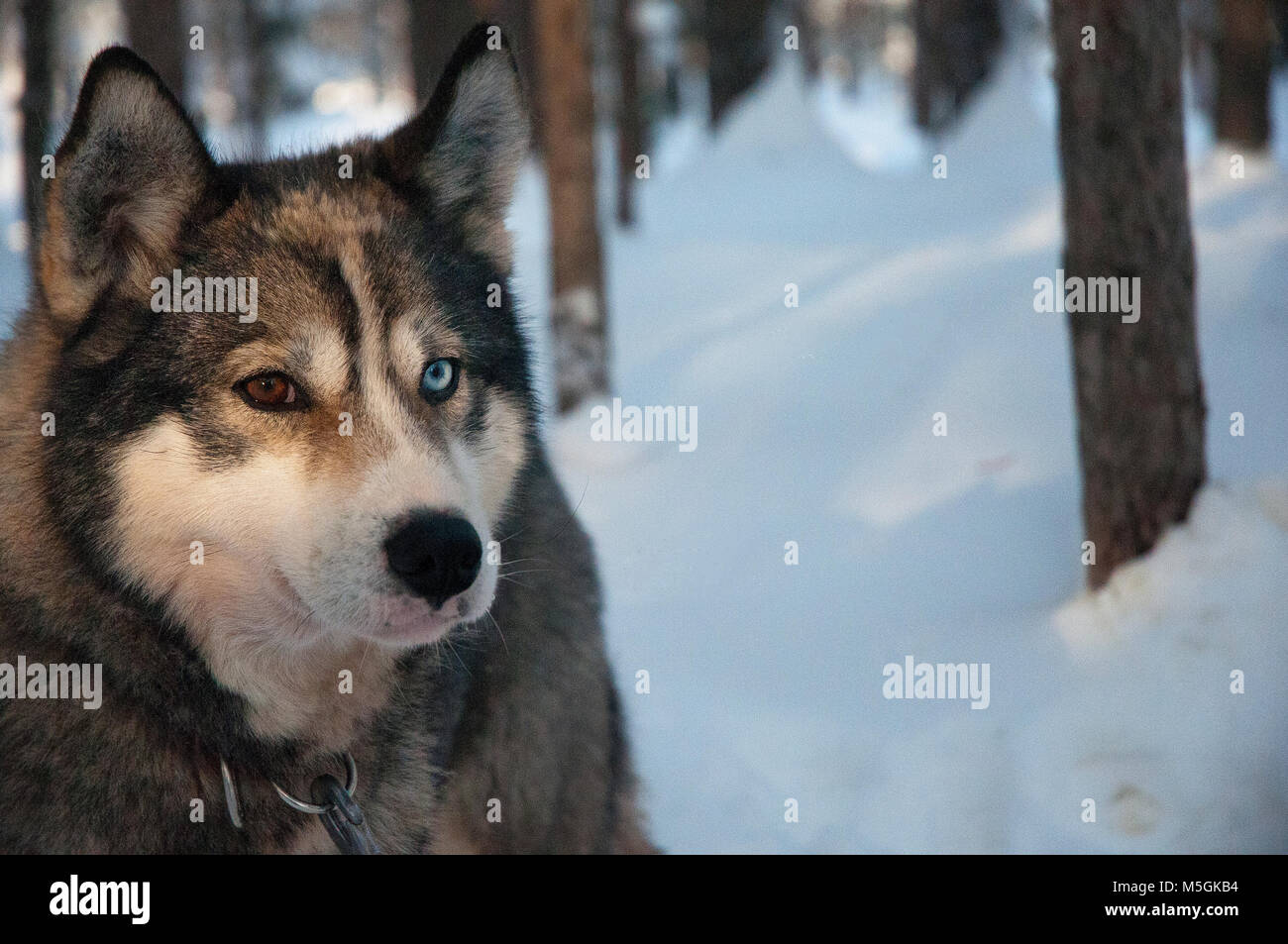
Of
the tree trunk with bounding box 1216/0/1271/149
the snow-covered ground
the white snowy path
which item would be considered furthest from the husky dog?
the tree trunk with bounding box 1216/0/1271/149

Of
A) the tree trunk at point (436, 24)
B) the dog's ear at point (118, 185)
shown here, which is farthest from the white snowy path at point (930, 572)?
the tree trunk at point (436, 24)

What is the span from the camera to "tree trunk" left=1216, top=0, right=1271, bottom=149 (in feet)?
31.1

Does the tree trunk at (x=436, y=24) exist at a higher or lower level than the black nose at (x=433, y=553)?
higher

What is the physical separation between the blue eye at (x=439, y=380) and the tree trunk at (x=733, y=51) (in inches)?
611

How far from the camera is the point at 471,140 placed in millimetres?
2797

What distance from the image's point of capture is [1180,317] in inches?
161

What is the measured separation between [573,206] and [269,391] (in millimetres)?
5797

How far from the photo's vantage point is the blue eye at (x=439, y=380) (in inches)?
97.1

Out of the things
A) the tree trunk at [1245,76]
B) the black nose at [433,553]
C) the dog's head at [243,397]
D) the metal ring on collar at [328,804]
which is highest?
the tree trunk at [1245,76]

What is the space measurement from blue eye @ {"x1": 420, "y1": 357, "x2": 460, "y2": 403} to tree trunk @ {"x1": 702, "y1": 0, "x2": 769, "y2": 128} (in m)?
15.5

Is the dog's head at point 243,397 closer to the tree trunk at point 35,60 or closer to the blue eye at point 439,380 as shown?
the blue eye at point 439,380

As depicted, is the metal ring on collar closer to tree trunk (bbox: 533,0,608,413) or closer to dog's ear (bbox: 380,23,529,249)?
dog's ear (bbox: 380,23,529,249)

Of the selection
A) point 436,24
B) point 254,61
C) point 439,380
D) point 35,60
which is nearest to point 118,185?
point 439,380
